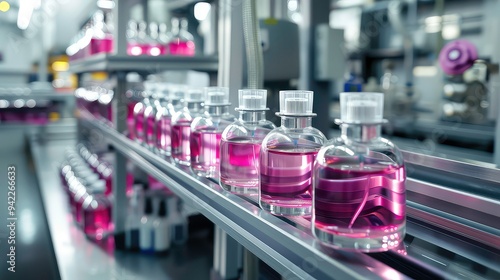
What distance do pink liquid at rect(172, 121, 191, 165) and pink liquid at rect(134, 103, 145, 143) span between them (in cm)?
36

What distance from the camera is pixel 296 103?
27.3 inches

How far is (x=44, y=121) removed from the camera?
513 cm

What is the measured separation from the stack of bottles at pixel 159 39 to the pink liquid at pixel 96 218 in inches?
29.8

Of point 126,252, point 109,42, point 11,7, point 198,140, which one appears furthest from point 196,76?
point 11,7

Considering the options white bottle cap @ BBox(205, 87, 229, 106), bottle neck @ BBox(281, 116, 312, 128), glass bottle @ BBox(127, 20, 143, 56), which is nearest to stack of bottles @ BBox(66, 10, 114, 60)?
glass bottle @ BBox(127, 20, 143, 56)

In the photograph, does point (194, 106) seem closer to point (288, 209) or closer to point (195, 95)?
point (195, 95)

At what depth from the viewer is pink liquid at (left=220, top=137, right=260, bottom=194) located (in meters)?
0.81

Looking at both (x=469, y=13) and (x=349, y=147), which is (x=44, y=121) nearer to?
(x=469, y=13)

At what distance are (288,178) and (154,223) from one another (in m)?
1.34

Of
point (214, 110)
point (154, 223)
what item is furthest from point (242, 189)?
point (154, 223)

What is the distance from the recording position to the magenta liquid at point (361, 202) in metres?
0.55

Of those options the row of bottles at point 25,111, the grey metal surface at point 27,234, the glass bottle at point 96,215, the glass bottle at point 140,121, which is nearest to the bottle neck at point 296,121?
the glass bottle at point 140,121

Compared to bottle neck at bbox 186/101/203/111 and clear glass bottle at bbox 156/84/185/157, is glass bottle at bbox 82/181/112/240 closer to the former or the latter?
clear glass bottle at bbox 156/84/185/157

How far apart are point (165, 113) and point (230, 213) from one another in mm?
563
